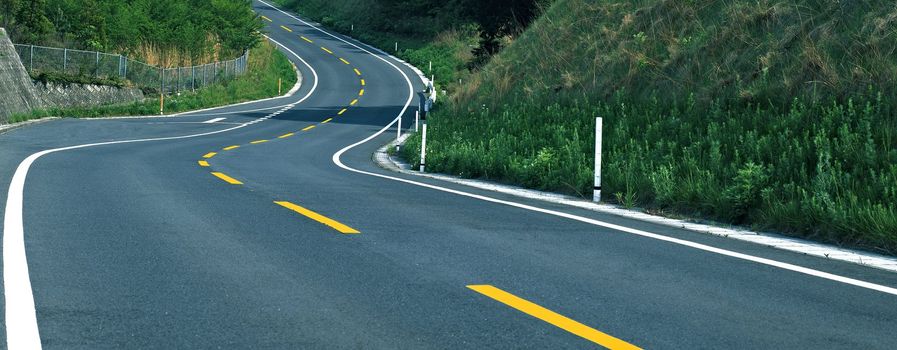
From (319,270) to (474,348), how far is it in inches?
96.6

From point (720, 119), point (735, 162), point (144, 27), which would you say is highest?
point (144, 27)

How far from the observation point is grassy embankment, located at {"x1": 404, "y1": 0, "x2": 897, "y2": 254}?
10656mm

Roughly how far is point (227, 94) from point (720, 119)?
47.8m

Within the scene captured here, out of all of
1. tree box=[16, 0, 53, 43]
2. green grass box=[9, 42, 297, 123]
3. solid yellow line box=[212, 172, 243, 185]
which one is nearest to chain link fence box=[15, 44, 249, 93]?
green grass box=[9, 42, 297, 123]

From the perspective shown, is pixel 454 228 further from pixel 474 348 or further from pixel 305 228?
pixel 474 348

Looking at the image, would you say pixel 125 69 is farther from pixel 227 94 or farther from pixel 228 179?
pixel 228 179

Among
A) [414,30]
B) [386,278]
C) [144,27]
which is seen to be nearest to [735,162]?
[386,278]

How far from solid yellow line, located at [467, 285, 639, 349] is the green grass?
30.9m

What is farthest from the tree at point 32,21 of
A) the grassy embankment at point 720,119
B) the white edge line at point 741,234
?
the white edge line at point 741,234

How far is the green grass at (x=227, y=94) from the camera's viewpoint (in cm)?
4178

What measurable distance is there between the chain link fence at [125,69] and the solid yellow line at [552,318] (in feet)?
123

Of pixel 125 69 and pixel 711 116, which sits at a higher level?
pixel 125 69

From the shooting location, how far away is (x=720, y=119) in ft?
47.9

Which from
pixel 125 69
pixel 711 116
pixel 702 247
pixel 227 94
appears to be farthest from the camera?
pixel 227 94
